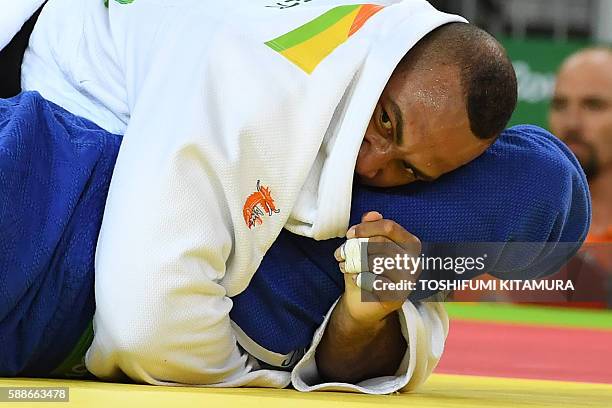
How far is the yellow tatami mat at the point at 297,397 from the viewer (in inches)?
65.4

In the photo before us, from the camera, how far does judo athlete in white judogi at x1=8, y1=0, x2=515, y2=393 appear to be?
191 centimetres

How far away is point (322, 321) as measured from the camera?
7.30 feet

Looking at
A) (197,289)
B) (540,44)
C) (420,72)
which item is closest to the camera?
(197,289)

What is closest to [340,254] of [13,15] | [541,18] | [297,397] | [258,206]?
[258,206]

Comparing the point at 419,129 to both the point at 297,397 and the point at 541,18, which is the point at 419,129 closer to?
the point at 297,397

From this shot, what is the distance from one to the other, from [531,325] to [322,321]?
3555 millimetres

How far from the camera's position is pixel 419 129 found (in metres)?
2.03

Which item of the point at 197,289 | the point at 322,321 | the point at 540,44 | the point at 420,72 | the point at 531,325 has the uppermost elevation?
the point at 420,72

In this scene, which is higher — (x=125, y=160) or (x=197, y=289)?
(x=125, y=160)

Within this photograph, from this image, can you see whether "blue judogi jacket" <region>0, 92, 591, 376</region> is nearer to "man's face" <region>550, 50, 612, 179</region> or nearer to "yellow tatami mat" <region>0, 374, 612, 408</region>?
"yellow tatami mat" <region>0, 374, 612, 408</region>

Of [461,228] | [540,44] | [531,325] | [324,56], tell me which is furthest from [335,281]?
[540,44]

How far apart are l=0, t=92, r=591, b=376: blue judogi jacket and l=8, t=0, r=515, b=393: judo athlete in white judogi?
6 centimetres

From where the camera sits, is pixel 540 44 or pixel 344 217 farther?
pixel 540 44

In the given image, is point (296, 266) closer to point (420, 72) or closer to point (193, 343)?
point (193, 343)
